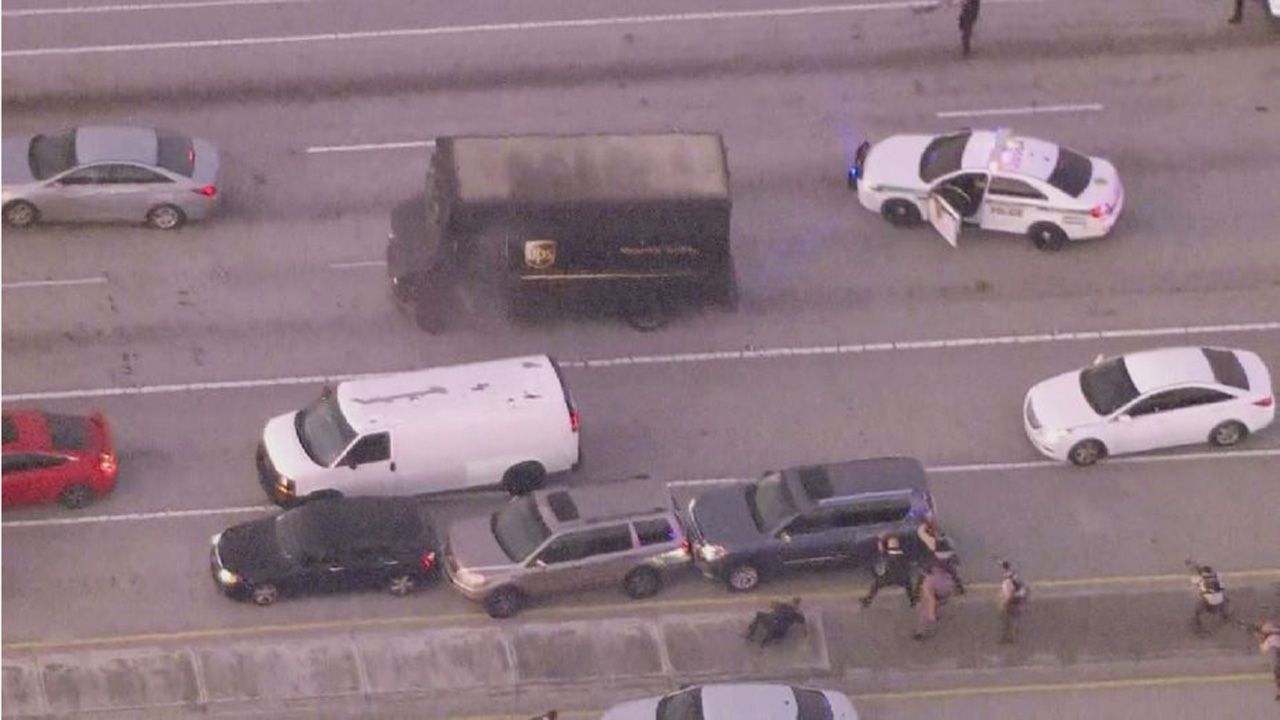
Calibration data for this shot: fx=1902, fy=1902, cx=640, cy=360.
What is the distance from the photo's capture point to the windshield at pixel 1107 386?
28.9 metres

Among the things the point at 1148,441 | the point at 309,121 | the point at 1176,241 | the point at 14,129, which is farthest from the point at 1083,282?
the point at 14,129

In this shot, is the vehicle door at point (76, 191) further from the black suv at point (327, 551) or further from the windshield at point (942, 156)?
the windshield at point (942, 156)

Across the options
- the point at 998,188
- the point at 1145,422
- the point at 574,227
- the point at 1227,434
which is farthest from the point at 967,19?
the point at 1227,434

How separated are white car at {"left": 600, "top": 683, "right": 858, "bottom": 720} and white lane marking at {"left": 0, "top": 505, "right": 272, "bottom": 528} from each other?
7.25 m

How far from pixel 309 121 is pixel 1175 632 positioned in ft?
61.7

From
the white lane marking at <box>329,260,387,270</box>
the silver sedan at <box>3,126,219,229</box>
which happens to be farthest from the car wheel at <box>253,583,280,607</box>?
the silver sedan at <box>3,126,219,229</box>

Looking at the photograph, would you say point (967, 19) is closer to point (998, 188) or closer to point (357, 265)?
point (998, 188)

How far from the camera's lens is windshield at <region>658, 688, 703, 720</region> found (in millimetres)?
24203

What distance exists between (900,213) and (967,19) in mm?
5374

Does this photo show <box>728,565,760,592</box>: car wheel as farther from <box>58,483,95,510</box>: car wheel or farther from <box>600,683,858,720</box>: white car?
<box>58,483,95,510</box>: car wheel

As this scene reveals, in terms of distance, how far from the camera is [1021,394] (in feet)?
101

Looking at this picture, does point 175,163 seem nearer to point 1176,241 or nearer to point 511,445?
point 511,445

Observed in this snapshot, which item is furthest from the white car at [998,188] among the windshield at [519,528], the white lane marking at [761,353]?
the windshield at [519,528]

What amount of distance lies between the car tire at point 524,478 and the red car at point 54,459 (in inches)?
237
